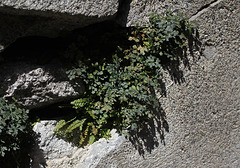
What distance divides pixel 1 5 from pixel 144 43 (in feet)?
5.42

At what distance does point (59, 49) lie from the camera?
3.12 metres

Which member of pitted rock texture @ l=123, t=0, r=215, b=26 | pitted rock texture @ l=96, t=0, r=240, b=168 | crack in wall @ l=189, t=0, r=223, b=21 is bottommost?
pitted rock texture @ l=96, t=0, r=240, b=168

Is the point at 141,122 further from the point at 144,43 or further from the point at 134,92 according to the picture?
the point at 144,43

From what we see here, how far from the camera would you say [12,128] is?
9.13 feet

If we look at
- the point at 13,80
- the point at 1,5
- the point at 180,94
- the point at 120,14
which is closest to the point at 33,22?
the point at 1,5

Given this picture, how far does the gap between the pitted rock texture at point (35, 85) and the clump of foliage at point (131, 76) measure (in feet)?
0.45

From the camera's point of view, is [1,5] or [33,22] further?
[33,22]

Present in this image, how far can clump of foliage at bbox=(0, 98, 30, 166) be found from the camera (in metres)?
2.73

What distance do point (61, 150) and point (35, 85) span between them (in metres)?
0.98

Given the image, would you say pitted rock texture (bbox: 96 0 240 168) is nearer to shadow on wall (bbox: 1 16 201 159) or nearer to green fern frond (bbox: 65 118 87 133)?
shadow on wall (bbox: 1 16 201 159)

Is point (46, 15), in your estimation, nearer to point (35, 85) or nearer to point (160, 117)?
point (35, 85)

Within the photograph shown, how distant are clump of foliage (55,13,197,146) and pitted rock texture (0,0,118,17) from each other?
52 centimetres

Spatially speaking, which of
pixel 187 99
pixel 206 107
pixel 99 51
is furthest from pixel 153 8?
pixel 206 107

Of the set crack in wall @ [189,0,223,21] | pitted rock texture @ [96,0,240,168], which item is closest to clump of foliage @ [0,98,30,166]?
pitted rock texture @ [96,0,240,168]
